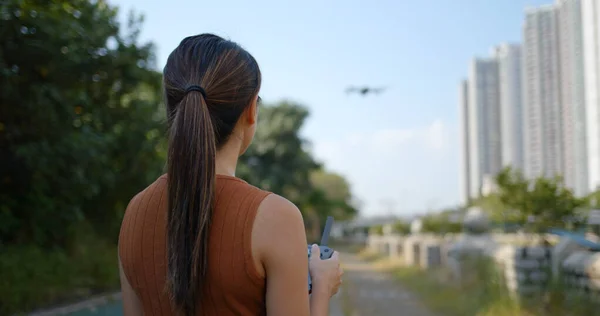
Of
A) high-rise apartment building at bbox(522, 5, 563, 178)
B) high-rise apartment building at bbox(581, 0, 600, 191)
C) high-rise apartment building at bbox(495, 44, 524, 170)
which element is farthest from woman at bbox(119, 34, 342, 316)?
high-rise apartment building at bbox(495, 44, 524, 170)

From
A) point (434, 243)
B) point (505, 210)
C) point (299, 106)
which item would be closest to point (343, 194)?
point (299, 106)

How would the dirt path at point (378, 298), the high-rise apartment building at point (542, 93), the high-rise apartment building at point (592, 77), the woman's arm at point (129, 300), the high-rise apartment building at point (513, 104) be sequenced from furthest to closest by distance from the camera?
the high-rise apartment building at point (513, 104), the dirt path at point (378, 298), the high-rise apartment building at point (542, 93), the high-rise apartment building at point (592, 77), the woman's arm at point (129, 300)

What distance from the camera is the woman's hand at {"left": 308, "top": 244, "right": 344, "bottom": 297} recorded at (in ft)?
4.50

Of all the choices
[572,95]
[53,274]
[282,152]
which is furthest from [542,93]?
[282,152]

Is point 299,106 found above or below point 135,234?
above

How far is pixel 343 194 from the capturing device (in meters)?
58.2

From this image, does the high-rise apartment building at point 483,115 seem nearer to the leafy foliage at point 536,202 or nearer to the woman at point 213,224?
the leafy foliage at point 536,202

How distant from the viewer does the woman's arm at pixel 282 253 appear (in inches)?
48.8

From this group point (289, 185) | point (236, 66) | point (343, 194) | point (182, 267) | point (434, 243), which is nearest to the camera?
point (182, 267)

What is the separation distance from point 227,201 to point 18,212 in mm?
7768

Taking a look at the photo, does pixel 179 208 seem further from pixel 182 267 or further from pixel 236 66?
pixel 236 66

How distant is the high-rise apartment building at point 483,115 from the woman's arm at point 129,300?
59.5 feet

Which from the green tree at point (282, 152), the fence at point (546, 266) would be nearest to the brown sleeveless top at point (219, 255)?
the fence at point (546, 266)

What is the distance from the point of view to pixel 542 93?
9.66 meters
